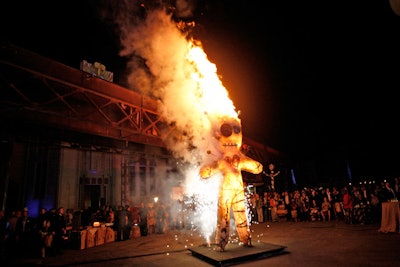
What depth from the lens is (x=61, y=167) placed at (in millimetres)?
13484

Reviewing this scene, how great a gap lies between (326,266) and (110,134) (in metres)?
7.20

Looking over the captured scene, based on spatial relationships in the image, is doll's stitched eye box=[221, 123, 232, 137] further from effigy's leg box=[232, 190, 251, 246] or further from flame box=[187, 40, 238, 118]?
effigy's leg box=[232, 190, 251, 246]

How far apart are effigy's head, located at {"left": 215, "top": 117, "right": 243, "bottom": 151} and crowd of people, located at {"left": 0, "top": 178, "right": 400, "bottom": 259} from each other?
618 centimetres

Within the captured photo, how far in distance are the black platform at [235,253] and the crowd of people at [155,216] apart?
505cm

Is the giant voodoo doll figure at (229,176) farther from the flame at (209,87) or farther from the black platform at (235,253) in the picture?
the flame at (209,87)

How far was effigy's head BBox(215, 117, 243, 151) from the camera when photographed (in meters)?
7.23

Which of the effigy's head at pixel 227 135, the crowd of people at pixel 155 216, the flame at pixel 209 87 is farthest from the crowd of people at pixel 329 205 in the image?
the flame at pixel 209 87

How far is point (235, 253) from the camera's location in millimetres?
6031

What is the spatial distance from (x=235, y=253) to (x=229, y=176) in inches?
75.4

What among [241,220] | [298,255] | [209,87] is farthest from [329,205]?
[209,87]

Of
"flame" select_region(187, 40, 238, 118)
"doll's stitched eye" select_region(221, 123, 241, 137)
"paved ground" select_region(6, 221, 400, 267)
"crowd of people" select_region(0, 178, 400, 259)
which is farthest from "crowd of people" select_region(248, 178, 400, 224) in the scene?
"flame" select_region(187, 40, 238, 118)

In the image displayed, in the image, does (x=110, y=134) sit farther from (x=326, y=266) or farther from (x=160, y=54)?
(x=326, y=266)

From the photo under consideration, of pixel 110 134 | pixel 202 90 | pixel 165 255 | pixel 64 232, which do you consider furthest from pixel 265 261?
pixel 64 232

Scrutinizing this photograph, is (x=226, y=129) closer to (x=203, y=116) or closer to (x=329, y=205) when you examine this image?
(x=203, y=116)
